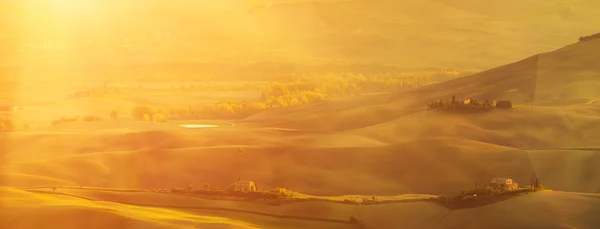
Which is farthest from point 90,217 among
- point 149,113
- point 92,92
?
point 92,92

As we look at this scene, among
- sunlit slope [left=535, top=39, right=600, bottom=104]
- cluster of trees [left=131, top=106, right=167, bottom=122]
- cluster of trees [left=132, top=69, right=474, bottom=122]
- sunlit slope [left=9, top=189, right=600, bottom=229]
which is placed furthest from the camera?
cluster of trees [left=132, top=69, right=474, bottom=122]

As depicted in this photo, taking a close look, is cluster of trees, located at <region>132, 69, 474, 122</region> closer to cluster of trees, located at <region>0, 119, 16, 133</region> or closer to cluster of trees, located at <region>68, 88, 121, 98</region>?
cluster of trees, located at <region>68, 88, 121, 98</region>

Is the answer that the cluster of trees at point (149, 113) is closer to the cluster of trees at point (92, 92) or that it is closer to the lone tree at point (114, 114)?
the lone tree at point (114, 114)

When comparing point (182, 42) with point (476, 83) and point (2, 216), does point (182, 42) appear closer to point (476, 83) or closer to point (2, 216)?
point (476, 83)

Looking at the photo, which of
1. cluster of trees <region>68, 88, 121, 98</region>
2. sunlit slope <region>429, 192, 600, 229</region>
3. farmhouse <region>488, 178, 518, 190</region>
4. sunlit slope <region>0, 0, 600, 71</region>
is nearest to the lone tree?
cluster of trees <region>68, 88, 121, 98</region>

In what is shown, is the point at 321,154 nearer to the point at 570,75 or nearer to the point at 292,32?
the point at 570,75

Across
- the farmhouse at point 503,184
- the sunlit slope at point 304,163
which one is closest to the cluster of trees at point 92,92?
the sunlit slope at point 304,163
